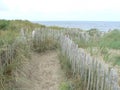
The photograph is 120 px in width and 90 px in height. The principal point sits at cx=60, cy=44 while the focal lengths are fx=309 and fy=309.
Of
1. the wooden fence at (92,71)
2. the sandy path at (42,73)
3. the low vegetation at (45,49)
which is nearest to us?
the wooden fence at (92,71)

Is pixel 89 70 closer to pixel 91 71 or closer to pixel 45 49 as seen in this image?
pixel 91 71

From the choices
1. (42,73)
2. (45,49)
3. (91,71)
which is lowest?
(42,73)

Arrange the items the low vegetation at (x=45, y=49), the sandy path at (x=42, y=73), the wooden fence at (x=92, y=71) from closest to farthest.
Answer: the wooden fence at (x=92, y=71)
the low vegetation at (x=45, y=49)
the sandy path at (x=42, y=73)

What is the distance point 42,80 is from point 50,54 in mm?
2928

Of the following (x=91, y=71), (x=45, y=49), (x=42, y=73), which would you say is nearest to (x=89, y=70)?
(x=91, y=71)

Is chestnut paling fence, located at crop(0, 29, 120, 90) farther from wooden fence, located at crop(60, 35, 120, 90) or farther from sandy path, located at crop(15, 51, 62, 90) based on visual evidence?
sandy path, located at crop(15, 51, 62, 90)

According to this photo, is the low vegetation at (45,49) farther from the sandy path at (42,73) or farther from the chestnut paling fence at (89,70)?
the sandy path at (42,73)

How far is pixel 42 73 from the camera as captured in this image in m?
8.33

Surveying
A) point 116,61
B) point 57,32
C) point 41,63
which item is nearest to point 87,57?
point 116,61

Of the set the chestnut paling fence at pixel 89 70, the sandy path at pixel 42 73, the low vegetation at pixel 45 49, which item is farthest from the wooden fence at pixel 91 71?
the sandy path at pixel 42 73

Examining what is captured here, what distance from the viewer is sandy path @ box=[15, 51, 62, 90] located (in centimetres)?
723

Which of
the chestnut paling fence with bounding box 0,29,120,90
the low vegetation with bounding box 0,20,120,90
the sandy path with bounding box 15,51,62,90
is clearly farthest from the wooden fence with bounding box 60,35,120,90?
the sandy path with bounding box 15,51,62,90

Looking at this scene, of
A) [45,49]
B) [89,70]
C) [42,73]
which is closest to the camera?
[89,70]

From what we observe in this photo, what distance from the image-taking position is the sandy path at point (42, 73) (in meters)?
7.23
